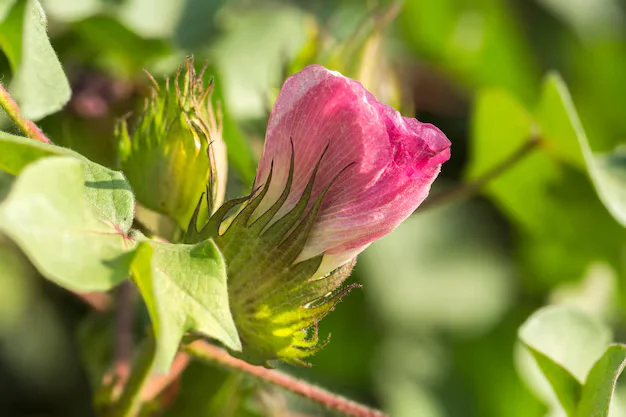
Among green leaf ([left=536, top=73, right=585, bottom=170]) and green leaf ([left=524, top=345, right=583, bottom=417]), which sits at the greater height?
green leaf ([left=536, top=73, right=585, bottom=170])

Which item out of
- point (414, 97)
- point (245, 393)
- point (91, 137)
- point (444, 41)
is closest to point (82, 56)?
point (91, 137)

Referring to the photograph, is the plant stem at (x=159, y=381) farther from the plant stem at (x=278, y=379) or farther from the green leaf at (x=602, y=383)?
the green leaf at (x=602, y=383)

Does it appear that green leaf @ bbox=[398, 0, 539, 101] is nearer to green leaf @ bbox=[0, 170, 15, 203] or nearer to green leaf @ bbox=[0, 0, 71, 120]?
green leaf @ bbox=[0, 170, 15, 203]

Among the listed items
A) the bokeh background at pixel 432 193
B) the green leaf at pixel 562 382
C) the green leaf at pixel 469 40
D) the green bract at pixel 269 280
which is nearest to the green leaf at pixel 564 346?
the green leaf at pixel 562 382

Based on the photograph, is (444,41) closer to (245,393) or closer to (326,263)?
(245,393)

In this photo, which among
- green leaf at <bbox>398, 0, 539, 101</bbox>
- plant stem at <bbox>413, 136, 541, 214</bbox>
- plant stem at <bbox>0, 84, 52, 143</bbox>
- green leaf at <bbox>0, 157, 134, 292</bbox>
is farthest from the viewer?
green leaf at <bbox>398, 0, 539, 101</bbox>

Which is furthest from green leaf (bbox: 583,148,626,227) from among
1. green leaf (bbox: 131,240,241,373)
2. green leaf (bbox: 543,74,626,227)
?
green leaf (bbox: 131,240,241,373)

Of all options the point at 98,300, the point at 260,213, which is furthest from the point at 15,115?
the point at 98,300

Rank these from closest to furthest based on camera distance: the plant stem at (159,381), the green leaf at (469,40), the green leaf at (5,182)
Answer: the plant stem at (159,381) < the green leaf at (5,182) < the green leaf at (469,40)
